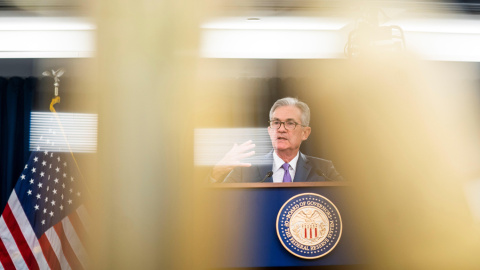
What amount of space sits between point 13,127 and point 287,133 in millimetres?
2261

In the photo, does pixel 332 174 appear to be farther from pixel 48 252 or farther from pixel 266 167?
pixel 48 252

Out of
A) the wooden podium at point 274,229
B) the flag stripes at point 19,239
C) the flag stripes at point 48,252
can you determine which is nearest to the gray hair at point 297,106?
the wooden podium at point 274,229

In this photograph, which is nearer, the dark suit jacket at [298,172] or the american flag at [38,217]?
the american flag at [38,217]

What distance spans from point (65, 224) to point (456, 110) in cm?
357

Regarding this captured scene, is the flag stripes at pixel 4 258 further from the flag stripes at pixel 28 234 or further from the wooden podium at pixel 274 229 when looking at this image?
the wooden podium at pixel 274 229

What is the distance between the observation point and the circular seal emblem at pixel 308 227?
1927 mm

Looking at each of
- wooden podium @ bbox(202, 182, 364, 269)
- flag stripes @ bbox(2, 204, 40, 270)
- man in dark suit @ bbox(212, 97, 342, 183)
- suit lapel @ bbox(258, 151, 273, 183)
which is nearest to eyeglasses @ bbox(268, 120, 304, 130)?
man in dark suit @ bbox(212, 97, 342, 183)

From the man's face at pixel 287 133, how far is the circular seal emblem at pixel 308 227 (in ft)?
4.61

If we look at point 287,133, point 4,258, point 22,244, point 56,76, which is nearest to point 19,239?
point 22,244

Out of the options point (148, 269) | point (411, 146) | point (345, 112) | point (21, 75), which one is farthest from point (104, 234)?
point (21, 75)

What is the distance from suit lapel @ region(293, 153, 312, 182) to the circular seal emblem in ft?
3.97

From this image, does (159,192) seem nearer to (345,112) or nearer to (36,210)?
(36,210)

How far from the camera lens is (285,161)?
3307 mm

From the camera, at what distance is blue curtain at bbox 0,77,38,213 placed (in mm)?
3551
